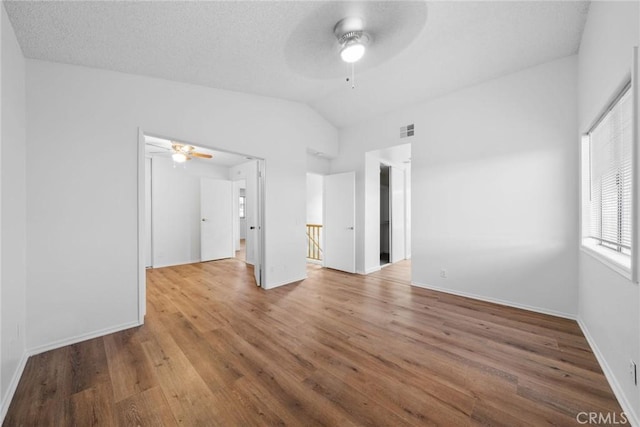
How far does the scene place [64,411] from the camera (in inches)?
61.0

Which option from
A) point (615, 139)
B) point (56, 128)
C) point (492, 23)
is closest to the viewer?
point (615, 139)

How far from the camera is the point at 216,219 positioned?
6301 mm

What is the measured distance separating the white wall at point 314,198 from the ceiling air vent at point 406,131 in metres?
3.61

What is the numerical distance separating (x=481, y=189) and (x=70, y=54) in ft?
16.0

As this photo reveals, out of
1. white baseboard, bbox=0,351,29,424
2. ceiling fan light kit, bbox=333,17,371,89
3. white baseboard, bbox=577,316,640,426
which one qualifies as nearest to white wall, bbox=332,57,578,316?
white baseboard, bbox=577,316,640,426

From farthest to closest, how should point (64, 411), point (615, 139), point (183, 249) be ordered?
point (183, 249), point (615, 139), point (64, 411)

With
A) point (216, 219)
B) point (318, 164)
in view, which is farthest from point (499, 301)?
point (216, 219)

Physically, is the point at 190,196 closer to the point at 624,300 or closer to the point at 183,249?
the point at 183,249

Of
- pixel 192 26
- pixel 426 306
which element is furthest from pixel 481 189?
pixel 192 26

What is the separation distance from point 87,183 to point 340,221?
154 inches

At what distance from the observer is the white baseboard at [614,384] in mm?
1443

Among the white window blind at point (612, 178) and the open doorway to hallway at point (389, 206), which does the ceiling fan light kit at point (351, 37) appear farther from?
the open doorway to hallway at point (389, 206)

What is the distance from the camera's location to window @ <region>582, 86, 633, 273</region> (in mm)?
1764

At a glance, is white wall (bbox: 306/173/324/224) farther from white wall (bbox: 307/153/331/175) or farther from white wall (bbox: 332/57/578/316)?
white wall (bbox: 332/57/578/316)
